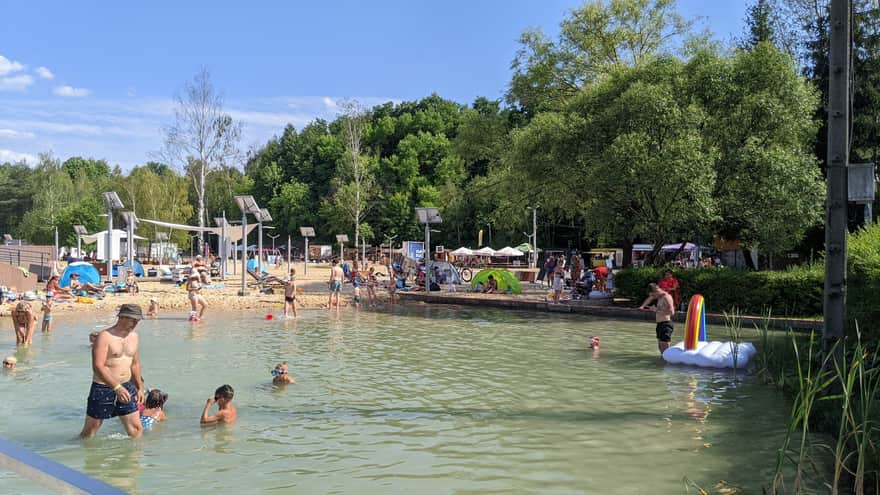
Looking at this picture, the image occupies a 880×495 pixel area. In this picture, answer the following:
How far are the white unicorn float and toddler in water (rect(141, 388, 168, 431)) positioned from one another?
351 inches

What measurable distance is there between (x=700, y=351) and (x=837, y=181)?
5782 mm

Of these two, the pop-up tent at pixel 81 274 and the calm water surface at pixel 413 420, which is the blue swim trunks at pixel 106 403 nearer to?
the calm water surface at pixel 413 420

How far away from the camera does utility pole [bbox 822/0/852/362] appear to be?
744 centimetres

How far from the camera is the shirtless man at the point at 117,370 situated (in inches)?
267

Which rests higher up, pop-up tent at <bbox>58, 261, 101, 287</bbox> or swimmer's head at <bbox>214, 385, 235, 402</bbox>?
pop-up tent at <bbox>58, 261, 101, 287</bbox>

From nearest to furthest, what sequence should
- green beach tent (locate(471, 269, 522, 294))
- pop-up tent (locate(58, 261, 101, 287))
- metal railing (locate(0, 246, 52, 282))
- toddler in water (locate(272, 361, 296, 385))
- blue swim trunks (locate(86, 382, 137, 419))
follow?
blue swim trunks (locate(86, 382, 137, 419))
toddler in water (locate(272, 361, 296, 385))
pop-up tent (locate(58, 261, 101, 287))
green beach tent (locate(471, 269, 522, 294))
metal railing (locate(0, 246, 52, 282))

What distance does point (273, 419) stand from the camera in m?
8.82

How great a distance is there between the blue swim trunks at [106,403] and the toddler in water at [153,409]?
116cm

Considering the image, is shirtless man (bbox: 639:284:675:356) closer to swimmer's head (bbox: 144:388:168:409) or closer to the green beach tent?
swimmer's head (bbox: 144:388:168:409)

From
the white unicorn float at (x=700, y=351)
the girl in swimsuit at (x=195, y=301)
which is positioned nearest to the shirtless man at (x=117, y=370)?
the white unicorn float at (x=700, y=351)

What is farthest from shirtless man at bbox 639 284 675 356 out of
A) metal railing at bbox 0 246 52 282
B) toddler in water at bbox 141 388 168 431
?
metal railing at bbox 0 246 52 282

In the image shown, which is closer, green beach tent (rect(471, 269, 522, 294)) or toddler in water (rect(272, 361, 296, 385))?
toddler in water (rect(272, 361, 296, 385))

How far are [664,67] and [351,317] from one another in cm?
1232

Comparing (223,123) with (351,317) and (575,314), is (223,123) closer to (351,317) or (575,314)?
(351,317)
